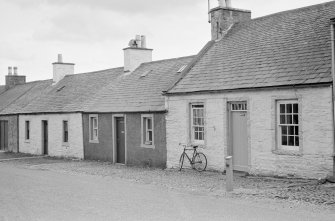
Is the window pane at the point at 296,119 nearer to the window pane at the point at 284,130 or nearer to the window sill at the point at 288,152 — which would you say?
the window pane at the point at 284,130

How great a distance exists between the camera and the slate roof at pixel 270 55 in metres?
15.4

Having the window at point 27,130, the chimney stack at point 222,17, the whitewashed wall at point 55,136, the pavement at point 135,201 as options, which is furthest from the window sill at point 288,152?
the window at point 27,130

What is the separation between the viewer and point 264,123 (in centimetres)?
1602

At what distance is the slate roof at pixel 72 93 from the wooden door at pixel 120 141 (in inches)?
145

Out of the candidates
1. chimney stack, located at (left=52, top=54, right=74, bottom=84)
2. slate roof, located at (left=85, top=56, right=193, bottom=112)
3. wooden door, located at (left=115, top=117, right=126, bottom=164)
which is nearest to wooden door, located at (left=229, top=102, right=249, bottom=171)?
slate roof, located at (left=85, top=56, right=193, bottom=112)

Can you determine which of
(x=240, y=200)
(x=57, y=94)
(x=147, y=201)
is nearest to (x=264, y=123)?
(x=240, y=200)

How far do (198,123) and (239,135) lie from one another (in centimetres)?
222

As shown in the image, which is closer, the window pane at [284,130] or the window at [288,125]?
the window at [288,125]

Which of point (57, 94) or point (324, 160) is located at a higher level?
point (57, 94)

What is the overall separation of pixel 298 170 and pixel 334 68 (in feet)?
11.4

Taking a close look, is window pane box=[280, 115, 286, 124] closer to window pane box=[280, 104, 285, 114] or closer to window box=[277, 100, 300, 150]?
window box=[277, 100, 300, 150]

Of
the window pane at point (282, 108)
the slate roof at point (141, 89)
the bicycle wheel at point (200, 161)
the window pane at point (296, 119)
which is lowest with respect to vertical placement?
the bicycle wheel at point (200, 161)

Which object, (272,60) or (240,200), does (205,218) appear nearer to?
(240,200)

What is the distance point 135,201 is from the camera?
11.6 metres
